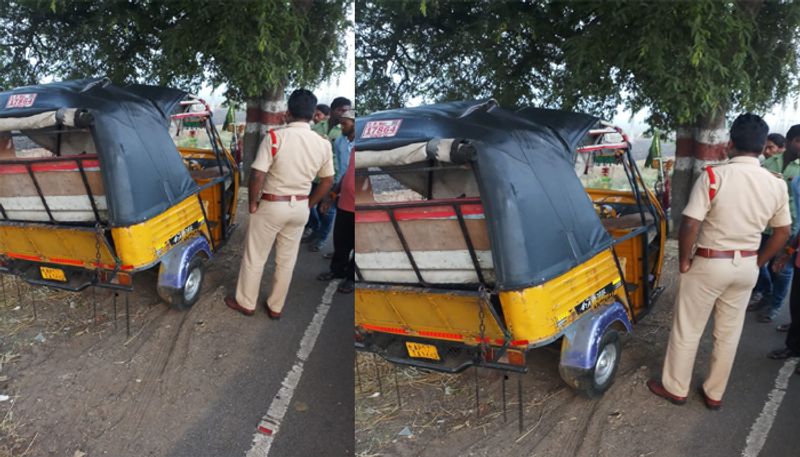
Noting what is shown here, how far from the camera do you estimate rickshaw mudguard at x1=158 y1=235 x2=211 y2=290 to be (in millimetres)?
2158

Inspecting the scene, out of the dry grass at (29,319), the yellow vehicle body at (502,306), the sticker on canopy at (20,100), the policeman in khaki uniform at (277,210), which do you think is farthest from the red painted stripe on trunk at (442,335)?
the sticker on canopy at (20,100)

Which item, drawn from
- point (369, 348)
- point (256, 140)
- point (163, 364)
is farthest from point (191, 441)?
point (256, 140)

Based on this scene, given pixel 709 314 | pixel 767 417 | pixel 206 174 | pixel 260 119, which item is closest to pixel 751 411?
pixel 767 417

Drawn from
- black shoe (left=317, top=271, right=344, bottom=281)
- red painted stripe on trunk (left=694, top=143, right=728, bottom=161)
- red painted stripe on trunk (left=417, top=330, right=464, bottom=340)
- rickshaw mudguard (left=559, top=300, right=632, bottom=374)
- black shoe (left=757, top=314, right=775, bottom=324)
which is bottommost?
red painted stripe on trunk (left=417, top=330, right=464, bottom=340)

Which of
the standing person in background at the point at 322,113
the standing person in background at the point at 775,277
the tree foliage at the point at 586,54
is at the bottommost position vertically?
the standing person in background at the point at 775,277

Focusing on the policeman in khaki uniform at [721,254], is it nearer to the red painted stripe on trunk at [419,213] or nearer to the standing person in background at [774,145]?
the standing person in background at [774,145]

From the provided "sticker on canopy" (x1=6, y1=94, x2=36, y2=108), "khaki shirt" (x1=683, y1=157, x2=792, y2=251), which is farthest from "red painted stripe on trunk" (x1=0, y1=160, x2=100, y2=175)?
"khaki shirt" (x1=683, y1=157, x2=792, y2=251)

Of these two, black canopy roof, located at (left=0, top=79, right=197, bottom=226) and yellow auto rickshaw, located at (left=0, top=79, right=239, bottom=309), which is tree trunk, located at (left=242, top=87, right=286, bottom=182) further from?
black canopy roof, located at (left=0, top=79, right=197, bottom=226)

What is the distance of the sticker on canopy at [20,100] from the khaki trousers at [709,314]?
222 centimetres

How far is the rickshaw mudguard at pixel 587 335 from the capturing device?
1.81 m

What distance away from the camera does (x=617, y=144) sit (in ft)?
5.41

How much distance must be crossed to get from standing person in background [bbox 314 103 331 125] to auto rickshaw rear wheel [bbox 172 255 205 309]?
722 mm

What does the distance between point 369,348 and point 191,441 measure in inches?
28.1

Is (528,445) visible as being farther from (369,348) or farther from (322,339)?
(322,339)
